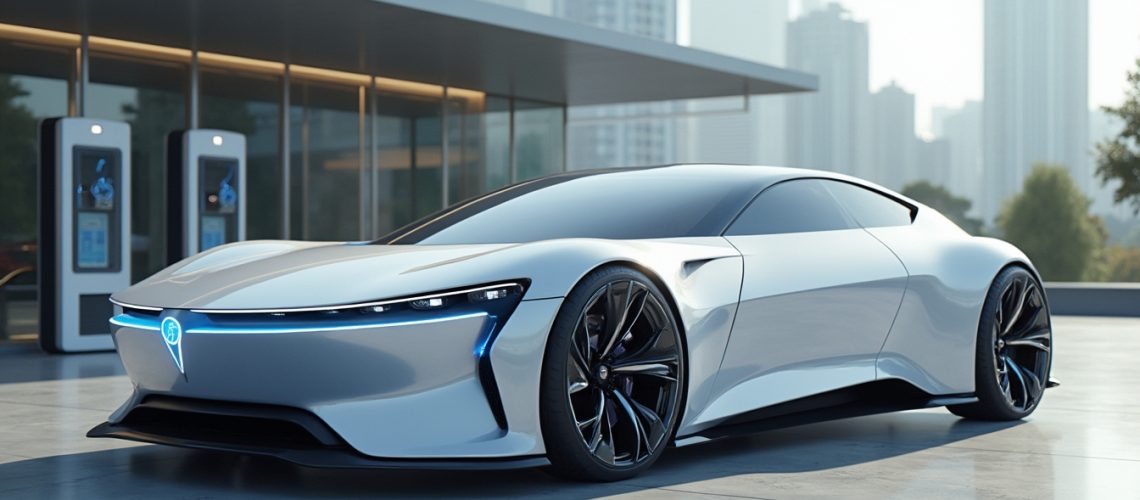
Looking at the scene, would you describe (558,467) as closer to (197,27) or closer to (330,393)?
(330,393)

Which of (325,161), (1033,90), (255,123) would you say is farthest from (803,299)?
(1033,90)

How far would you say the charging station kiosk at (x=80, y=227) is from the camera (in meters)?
11.4

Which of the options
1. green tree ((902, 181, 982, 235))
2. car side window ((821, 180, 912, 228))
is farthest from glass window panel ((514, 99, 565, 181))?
green tree ((902, 181, 982, 235))

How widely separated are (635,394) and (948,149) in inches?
7802

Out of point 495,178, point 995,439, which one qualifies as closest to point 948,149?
point 495,178

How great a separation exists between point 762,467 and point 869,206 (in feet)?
5.52

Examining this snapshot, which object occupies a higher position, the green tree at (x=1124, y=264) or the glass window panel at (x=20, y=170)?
the glass window panel at (x=20, y=170)

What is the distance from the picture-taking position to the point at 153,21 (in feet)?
42.1

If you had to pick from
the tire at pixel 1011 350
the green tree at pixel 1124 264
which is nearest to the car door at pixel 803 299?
the tire at pixel 1011 350

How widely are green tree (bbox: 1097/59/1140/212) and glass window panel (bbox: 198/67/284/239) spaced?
93.7 feet

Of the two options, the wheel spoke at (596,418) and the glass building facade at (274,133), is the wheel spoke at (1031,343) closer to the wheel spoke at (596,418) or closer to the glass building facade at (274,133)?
the wheel spoke at (596,418)

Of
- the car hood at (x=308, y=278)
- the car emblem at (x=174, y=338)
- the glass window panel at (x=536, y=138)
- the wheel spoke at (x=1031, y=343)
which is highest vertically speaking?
the glass window panel at (x=536, y=138)

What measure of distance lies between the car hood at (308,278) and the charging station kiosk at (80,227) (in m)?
6.91

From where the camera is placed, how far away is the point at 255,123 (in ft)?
51.0
